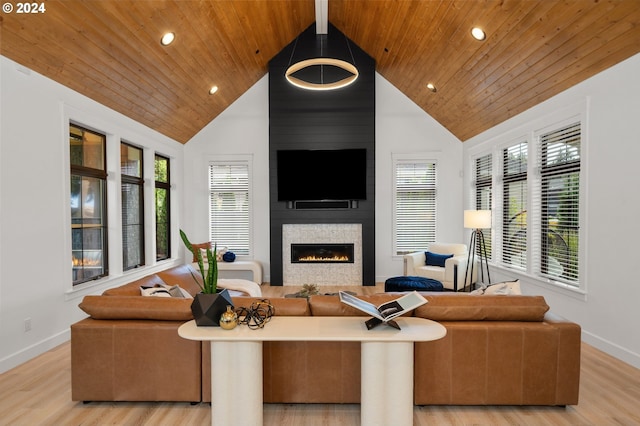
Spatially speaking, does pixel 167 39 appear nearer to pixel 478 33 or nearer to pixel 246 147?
pixel 246 147

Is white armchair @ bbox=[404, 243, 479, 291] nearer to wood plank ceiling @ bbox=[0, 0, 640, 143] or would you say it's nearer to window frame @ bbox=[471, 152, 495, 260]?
window frame @ bbox=[471, 152, 495, 260]

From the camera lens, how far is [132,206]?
18.8ft

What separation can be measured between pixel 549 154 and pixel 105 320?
5258 millimetres

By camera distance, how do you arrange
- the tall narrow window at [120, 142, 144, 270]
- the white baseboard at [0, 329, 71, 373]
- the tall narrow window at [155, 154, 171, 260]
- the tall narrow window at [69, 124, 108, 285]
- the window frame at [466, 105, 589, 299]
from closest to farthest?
the white baseboard at [0, 329, 71, 373], the window frame at [466, 105, 589, 299], the tall narrow window at [69, 124, 108, 285], the tall narrow window at [120, 142, 144, 270], the tall narrow window at [155, 154, 171, 260]

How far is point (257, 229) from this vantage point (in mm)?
7457

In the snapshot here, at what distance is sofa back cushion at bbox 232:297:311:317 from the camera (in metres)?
2.62

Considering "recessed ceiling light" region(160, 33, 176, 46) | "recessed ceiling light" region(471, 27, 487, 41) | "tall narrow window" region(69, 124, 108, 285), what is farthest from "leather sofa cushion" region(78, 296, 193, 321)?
"recessed ceiling light" region(471, 27, 487, 41)

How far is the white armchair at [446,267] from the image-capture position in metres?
5.89

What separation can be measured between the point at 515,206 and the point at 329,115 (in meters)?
3.64

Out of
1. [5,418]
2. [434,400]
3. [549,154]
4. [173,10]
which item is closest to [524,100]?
[549,154]

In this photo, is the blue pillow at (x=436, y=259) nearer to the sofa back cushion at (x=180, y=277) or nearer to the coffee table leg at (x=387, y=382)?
the sofa back cushion at (x=180, y=277)

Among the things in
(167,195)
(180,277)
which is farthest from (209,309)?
(167,195)

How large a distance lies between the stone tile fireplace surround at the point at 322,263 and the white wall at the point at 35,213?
3.45m

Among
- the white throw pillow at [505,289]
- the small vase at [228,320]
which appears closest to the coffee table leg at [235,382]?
the small vase at [228,320]
